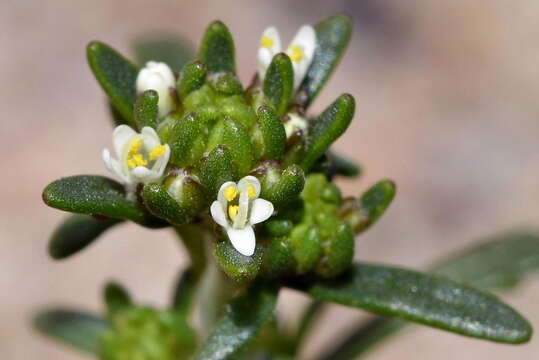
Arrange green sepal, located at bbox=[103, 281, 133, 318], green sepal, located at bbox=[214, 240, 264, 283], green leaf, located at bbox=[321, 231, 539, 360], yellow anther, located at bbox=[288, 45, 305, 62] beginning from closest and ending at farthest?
green sepal, located at bbox=[214, 240, 264, 283], yellow anther, located at bbox=[288, 45, 305, 62], green sepal, located at bbox=[103, 281, 133, 318], green leaf, located at bbox=[321, 231, 539, 360]

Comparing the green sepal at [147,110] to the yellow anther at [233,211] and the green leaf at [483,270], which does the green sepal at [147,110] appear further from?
the green leaf at [483,270]

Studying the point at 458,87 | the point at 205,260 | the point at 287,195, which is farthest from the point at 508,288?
the point at 458,87

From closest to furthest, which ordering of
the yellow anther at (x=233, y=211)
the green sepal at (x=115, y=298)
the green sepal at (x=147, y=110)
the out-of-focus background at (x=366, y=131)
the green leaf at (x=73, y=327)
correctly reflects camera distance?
the yellow anther at (x=233, y=211) → the green sepal at (x=147, y=110) → the green sepal at (x=115, y=298) → the green leaf at (x=73, y=327) → the out-of-focus background at (x=366, y=131)

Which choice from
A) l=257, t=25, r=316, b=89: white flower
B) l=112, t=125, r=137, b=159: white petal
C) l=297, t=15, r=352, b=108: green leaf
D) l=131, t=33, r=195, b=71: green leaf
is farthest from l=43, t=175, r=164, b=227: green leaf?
l=131, t=33, r=195, b=71: green leaf

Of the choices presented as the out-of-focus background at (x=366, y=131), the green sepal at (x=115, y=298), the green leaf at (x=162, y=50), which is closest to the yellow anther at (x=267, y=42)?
the green leaf at (x=162, y=50)

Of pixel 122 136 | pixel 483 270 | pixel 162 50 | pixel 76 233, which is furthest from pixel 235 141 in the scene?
pixel 483 270

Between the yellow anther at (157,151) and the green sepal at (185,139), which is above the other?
the green sepal at (185,139)

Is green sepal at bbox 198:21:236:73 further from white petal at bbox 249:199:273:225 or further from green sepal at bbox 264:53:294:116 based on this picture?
white petal at bbox 249:199:273:225

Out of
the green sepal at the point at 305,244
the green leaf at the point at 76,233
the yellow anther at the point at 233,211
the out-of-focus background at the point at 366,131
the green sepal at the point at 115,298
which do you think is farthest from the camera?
the out-of-focus background at the point at 366,131
